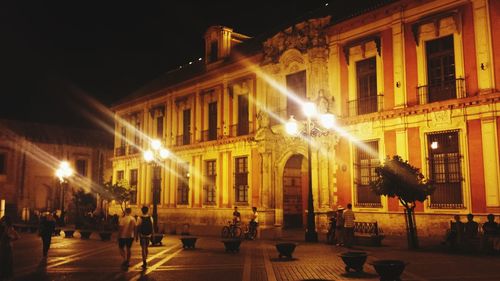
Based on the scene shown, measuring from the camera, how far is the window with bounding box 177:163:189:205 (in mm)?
32438

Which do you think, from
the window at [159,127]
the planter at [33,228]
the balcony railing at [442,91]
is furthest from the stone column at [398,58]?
the planter at [33,228]

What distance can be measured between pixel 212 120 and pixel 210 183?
415cm

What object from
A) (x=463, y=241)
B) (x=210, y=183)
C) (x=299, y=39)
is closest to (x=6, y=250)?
(x=463, y=241)

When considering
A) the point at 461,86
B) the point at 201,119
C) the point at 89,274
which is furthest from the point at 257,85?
the point at 89,274

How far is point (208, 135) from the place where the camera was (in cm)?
3136

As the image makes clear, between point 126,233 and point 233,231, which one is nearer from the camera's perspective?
point 126,233

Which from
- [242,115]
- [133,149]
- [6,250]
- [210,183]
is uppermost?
[242,115]

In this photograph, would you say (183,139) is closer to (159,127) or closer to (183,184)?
(183,184)

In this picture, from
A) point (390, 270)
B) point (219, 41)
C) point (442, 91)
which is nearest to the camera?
point (390, 270)

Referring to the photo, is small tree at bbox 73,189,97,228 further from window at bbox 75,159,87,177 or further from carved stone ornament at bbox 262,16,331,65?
carved stone ornament at bbox 262,16,331,65

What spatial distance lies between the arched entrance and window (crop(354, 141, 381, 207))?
5.22 m

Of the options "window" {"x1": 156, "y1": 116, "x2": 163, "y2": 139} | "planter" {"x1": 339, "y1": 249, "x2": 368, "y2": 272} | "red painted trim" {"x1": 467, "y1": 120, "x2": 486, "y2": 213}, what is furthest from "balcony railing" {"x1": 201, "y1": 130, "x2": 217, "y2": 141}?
"planter" {"x1": 339, "y1": 249, "x2": 368, "y2": 272}

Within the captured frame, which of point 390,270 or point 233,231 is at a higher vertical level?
point 390,270

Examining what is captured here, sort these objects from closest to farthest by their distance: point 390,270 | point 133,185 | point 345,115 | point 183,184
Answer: point 390,270 < point 345,115 < point 183,184 < point 133,185
